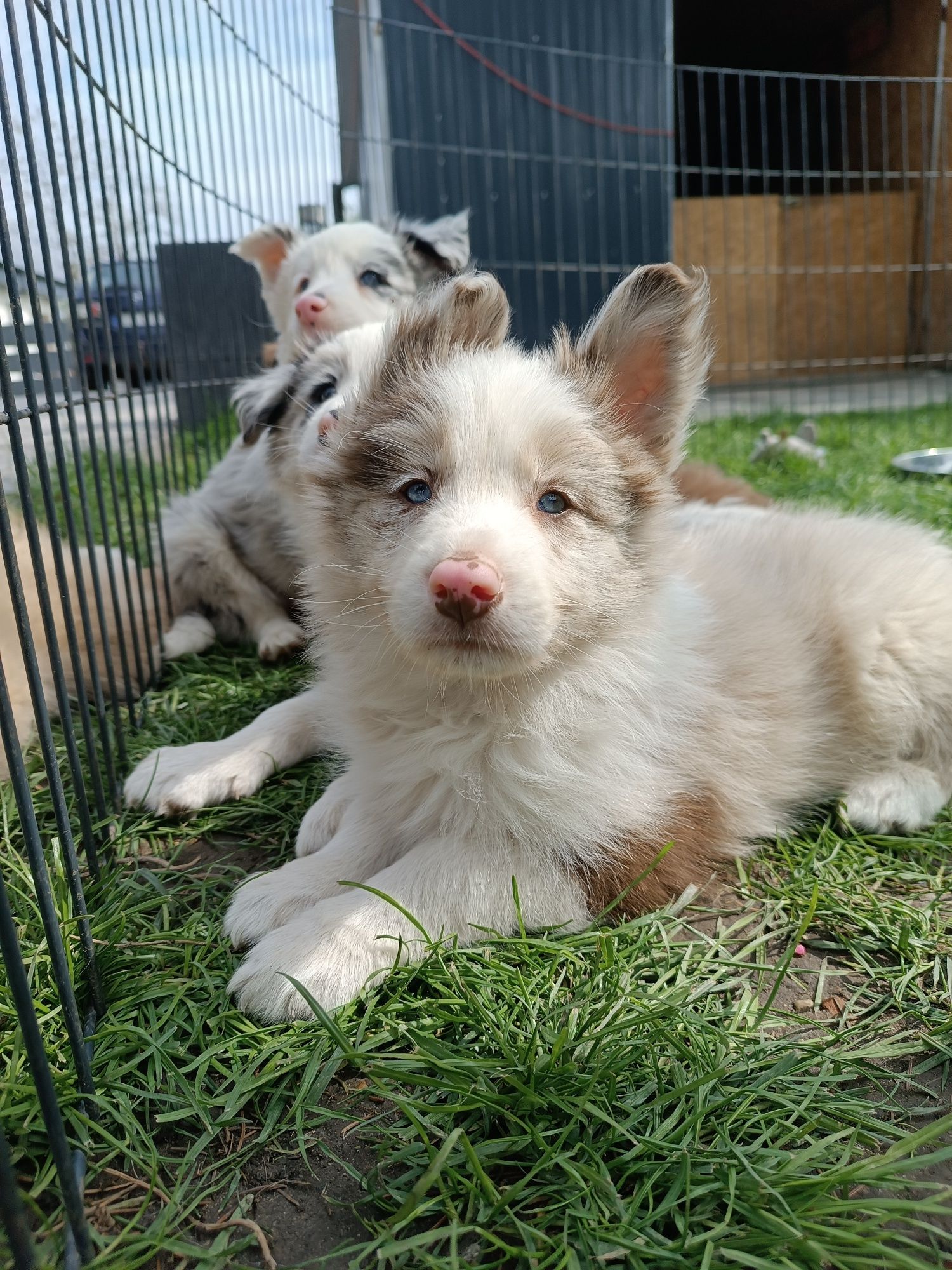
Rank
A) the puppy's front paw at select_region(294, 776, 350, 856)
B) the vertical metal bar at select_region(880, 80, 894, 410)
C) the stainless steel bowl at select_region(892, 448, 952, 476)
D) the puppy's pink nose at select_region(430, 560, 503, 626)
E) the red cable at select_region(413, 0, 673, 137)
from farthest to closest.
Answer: the vertical metal bar at select_region(880, 80, 894, 410), the red cable at select_region(413, 0, 673, 137), the stainless steel bowl at select_region(892, 448, 952, 476), the puppy's front paw at select_region(294, 776, 350, 856), the puppy's pink nose at select_region(430, 560, 503, 626)

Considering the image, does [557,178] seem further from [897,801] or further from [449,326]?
[897,801]

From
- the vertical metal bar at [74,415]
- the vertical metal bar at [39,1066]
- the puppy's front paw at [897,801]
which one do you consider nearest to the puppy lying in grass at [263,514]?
the vertical metal bar at [74,415]

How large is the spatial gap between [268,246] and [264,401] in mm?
1809

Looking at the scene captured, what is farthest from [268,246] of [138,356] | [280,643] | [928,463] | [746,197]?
[746,197]

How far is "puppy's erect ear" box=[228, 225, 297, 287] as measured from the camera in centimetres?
480

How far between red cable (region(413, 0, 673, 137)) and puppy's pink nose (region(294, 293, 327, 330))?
6.11 metres

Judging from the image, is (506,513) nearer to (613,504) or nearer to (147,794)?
(613,504)

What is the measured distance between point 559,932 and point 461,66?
30.1ft

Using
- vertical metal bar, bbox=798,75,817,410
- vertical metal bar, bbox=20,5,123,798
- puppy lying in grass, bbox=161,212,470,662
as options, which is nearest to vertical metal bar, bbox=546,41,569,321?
vertical metal bar, bbox=798,75,817,410

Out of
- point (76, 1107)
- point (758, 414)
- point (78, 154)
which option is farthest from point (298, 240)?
point (758, 414)

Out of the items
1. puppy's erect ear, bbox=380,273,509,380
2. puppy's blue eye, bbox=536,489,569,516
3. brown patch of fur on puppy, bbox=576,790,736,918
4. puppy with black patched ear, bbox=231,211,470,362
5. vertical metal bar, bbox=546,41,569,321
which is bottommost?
brown patch of fur on puppy, bbox=576,790,736,918

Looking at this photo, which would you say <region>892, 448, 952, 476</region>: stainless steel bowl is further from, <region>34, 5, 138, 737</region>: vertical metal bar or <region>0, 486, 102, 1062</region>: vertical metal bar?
<region>0, 486, 102, 1062</region>: vertical metal bar

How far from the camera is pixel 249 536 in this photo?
4129 millimetres

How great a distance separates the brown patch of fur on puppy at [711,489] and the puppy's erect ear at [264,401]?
1774 millimetres
